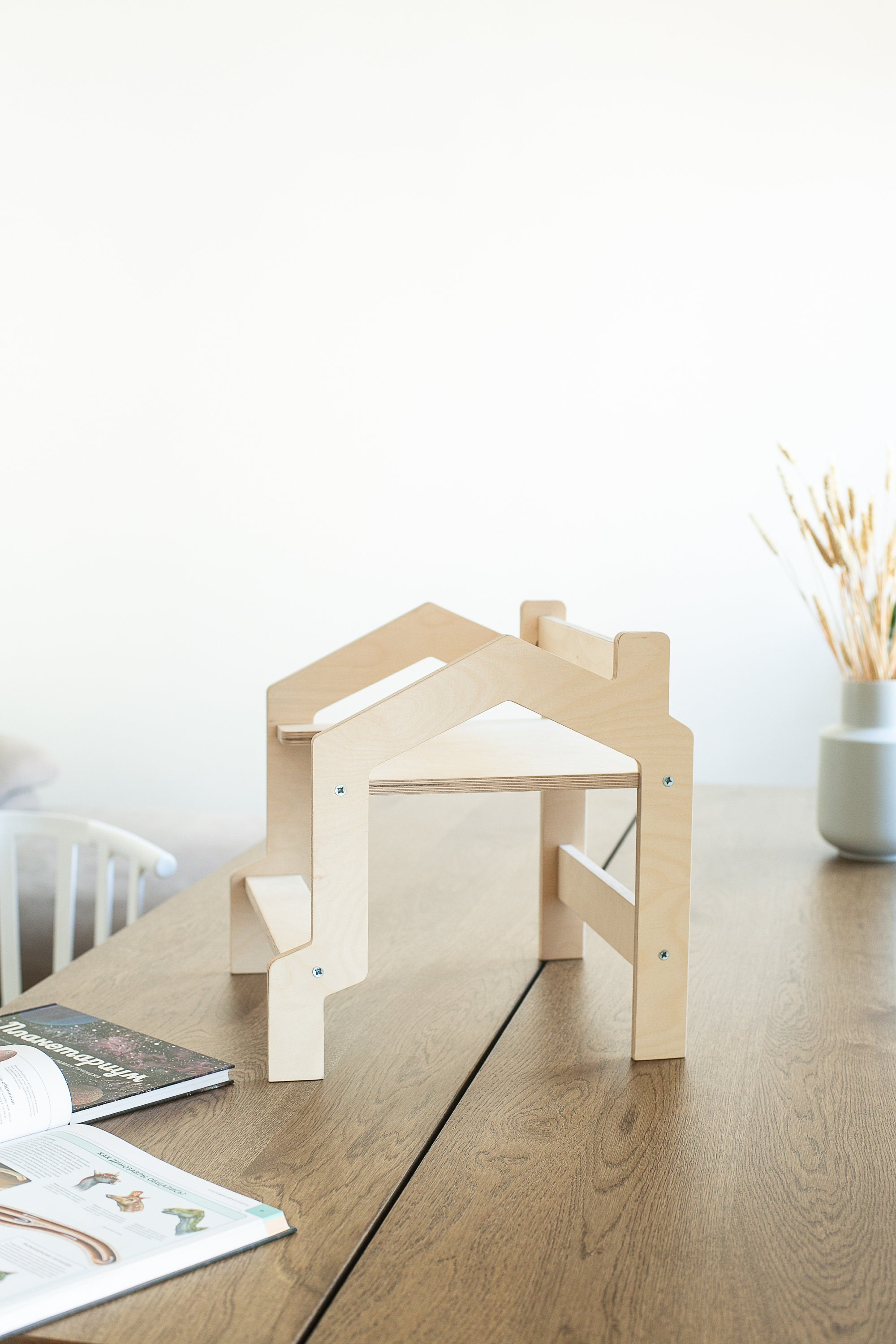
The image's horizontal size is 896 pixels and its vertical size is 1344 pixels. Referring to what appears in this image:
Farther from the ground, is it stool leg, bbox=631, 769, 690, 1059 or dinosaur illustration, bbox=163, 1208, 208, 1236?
stool leg, bbox=631, 769, 690, 1059

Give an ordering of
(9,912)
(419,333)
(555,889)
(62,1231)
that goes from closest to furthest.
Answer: (62,1231) → (555,889) → (9,912) → (419,333)

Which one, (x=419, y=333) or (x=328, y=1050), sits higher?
(x=419, y=333)

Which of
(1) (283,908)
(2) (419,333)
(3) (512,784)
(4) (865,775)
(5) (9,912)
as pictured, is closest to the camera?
(3) (512,784)

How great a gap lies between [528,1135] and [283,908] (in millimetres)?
323

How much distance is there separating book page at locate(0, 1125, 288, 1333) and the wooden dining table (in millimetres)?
11

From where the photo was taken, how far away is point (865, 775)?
4.70 feet

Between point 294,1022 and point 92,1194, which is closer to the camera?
point 92,1194

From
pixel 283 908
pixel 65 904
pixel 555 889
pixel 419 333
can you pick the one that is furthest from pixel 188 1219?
pixel 419 333

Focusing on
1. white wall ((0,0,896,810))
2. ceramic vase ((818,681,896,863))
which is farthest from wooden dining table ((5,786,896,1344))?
white wall ((0,0,896,810))

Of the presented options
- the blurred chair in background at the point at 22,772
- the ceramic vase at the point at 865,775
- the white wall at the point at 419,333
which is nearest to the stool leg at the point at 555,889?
the ceramic vase at the point at 865,775

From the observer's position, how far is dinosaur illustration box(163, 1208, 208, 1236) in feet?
1.95

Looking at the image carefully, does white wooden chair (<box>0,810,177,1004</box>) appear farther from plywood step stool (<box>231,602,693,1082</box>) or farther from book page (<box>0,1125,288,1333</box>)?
book page (<box>0,1125,288,1333</box>)

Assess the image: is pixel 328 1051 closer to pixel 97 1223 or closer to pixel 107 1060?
pixel 107 1060

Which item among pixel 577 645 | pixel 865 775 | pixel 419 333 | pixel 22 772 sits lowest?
pixel 22 772
